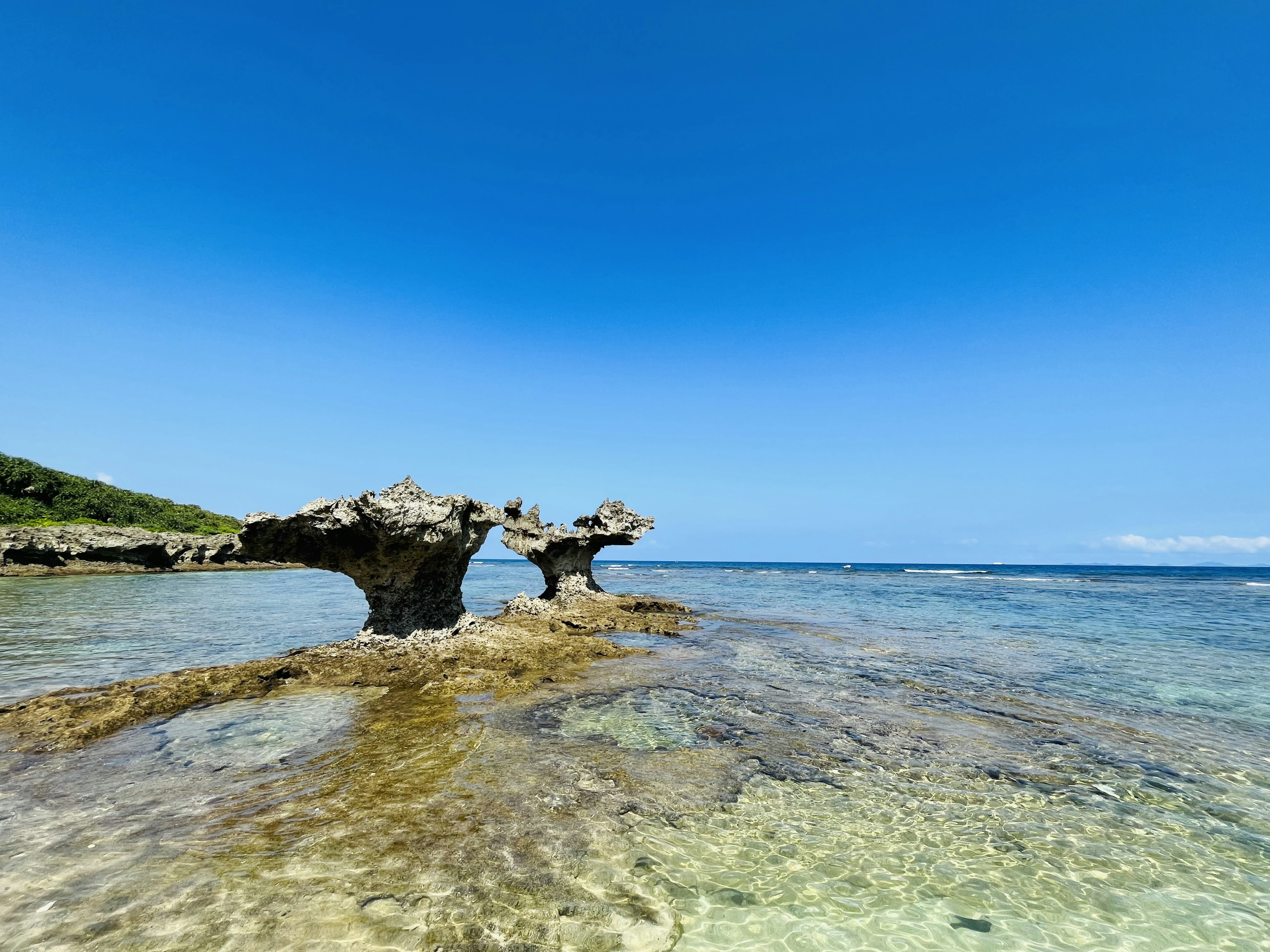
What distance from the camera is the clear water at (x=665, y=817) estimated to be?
402 cm

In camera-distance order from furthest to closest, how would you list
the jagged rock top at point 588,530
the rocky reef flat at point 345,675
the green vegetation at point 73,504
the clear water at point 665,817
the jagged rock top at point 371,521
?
the green vegetation at point 73,504 < the jagged rock top at point 588,530 < the jagged rock top at point 371,521 < the rocky reef flat at point 345,675 < the clear water at point 665,817

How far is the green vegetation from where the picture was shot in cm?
5053

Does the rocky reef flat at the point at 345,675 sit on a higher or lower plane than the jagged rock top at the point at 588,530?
lower

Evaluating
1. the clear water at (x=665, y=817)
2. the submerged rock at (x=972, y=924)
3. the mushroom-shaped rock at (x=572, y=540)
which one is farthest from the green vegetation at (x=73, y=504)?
the submerged rock at (x=972, y=924)

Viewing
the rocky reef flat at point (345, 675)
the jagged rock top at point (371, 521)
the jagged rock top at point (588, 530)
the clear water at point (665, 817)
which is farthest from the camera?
the jagged rock top at point (588, 530)

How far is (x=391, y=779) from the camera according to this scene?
248 inches

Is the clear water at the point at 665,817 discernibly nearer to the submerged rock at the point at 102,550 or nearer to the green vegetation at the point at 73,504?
the submerged rock at the point at 102,550

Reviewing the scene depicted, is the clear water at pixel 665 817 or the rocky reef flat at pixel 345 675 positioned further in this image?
the rocky reef flat at pixel 345 675

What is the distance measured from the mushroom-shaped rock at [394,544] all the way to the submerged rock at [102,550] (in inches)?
1189

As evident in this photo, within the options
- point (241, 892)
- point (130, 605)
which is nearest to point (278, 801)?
point (241, 892)

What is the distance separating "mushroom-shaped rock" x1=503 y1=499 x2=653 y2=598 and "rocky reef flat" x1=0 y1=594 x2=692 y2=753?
6090mm

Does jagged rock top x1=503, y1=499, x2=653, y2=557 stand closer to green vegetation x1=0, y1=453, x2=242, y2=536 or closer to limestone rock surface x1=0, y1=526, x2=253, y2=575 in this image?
limestone rock surface x1=0, y1=526, x2=253, y2=575

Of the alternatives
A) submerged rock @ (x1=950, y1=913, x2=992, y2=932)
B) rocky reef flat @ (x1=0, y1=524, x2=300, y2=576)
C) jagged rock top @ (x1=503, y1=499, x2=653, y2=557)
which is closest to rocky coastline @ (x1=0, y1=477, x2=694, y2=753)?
jagged rock top @ (x1=503, y1=499, x2=653, y2=557)

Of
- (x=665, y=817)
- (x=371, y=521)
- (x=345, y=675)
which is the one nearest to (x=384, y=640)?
(x=345, y=675)
